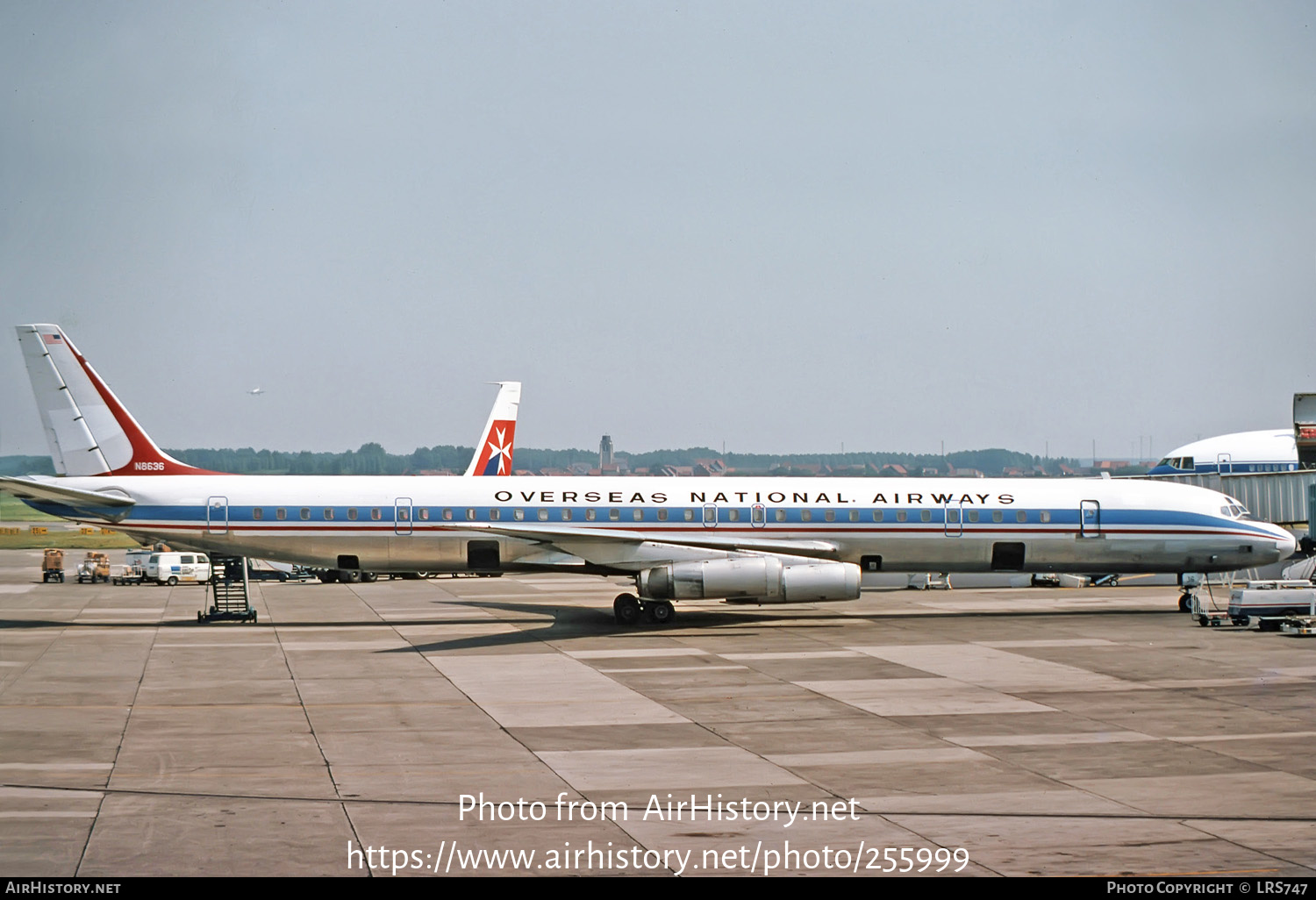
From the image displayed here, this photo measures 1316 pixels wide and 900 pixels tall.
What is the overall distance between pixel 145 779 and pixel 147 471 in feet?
66.0

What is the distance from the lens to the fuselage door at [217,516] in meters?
32.5

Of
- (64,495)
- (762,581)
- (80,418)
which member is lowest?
(762,581)

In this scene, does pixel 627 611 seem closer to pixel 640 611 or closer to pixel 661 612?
pixel 640 611

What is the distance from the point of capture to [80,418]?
1326 inches

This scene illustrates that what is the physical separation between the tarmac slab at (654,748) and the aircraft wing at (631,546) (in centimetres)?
205

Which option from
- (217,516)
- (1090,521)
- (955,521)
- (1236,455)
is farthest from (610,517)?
(1236,455)

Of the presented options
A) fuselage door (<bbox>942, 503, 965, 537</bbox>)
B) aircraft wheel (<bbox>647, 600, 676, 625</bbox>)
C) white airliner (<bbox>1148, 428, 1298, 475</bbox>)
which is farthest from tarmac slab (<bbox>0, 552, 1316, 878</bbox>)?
white airliner (<bbox>1148, 428, 1298, 475</bbox>)

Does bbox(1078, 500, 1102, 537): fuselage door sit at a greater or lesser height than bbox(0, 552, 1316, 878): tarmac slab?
greater

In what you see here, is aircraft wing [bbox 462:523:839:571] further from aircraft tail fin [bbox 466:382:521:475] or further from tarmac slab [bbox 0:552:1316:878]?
→ aircraft tail fin [bbox 466:382:521:475]

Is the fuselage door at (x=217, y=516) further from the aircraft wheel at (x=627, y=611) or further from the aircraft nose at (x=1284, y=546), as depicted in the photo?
the aircraft nose at (x=1284, y=546)

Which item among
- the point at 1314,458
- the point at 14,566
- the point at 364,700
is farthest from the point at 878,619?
the point at 14,566

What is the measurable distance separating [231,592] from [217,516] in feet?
10.1

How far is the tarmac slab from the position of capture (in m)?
12.0

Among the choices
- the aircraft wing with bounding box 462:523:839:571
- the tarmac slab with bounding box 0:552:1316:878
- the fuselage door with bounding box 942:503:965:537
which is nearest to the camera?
the tarmac slab with bounding box 0:552:1316:878
